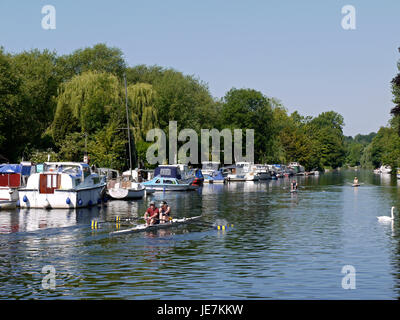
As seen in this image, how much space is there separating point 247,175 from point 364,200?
2335 inches

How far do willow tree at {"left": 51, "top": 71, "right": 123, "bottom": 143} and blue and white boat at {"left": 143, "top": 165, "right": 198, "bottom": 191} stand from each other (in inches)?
461


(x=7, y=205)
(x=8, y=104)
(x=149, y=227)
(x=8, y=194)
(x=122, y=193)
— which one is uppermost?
(x=8, y=104)

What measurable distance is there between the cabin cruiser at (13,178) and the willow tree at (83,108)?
29.1 metres

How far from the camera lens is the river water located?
21.8m

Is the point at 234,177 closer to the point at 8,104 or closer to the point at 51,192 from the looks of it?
the point at 8,104

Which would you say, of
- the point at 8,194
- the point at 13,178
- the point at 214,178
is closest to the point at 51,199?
the point at 8,194

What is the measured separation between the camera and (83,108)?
3445 inches

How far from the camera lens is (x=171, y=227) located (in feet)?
125

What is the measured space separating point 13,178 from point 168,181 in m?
29.5

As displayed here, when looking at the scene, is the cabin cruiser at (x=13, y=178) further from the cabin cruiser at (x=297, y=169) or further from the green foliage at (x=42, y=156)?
the cabin cruiser at (x=297, y=169)

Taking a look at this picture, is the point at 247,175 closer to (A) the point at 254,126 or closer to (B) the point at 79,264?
(A) the point at 254,126

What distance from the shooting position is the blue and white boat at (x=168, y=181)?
266ft

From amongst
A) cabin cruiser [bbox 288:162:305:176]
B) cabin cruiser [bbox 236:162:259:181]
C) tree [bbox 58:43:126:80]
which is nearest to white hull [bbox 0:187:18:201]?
Answer: tree [bbox 58:43:126:80]
